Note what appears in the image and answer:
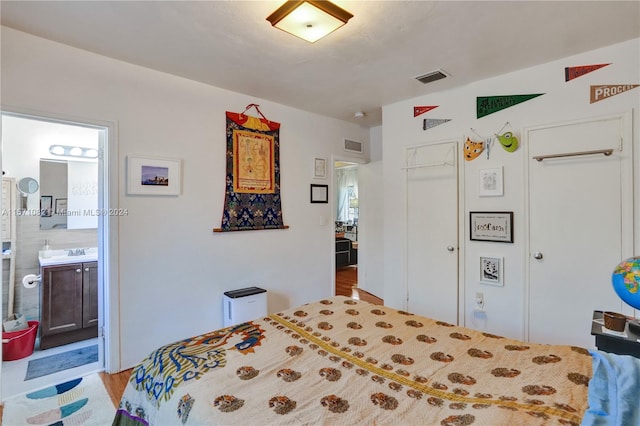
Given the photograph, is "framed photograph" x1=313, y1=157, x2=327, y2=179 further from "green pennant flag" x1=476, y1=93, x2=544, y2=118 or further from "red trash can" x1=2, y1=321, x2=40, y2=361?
"red trash can" x1=2, y1=321, x2=40, y2=361

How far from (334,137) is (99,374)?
11.4 feet

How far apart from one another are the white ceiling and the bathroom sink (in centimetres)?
204

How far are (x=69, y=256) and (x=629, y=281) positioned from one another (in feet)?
15.3

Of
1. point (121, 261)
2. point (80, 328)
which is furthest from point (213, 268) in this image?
point (80, 328)

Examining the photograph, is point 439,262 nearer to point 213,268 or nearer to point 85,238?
point 213,268

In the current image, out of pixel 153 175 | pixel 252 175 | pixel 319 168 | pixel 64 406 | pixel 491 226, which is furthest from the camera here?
pixel 319 168

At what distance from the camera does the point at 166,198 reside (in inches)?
111

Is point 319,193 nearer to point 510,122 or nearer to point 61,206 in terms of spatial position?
point 510,122

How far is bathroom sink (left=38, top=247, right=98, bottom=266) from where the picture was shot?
310 cm

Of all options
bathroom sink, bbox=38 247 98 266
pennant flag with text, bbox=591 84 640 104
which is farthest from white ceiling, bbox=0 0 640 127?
bathroom sink, bbox=38 247 98 266

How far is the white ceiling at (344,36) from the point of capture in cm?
188

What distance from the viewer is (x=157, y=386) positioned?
1330mm

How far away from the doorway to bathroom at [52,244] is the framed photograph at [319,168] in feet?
7.34

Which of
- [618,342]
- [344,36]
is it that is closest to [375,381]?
[618,342]
